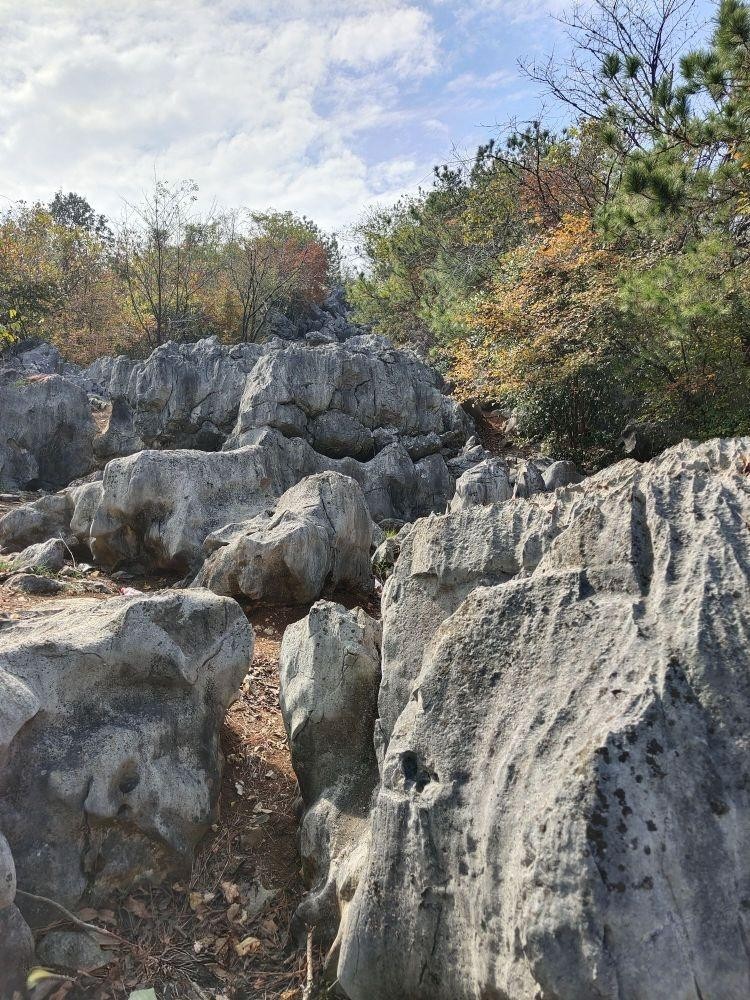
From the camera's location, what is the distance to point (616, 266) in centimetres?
1249

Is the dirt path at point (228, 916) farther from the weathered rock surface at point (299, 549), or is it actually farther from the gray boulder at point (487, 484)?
the gray boulder at point (487, 484)

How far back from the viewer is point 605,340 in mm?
12727

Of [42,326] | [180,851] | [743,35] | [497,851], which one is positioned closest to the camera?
[497,851]

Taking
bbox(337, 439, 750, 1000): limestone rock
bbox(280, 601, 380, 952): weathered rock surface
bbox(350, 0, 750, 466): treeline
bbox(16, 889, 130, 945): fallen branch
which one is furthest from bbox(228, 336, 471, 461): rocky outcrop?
bbox(337, 439, 750, 1000): limestone rock

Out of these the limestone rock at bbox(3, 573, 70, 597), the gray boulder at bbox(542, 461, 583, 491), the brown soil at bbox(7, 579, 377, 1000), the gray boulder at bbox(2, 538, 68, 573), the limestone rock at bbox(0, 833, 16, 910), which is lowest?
the brown soil at bbox(7, 579, 377, 1000)

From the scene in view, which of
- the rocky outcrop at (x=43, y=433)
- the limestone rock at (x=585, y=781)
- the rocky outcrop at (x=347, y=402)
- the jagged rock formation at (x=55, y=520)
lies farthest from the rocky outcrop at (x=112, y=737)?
the rocky outcrop at (x=43, y=433)

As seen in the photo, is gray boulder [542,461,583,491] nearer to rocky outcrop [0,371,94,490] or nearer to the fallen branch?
Result: the fallen branch

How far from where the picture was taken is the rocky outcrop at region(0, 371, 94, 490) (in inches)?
628

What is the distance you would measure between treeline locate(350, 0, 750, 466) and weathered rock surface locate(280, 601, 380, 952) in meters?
6.63

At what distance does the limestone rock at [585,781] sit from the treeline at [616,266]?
6309mm

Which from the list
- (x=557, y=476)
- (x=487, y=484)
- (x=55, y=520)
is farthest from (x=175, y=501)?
(x=557, y=476)

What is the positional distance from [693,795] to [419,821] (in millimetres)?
1067

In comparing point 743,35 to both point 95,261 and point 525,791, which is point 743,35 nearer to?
point 525,791

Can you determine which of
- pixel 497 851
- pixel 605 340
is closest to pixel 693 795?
pixel 497 851
